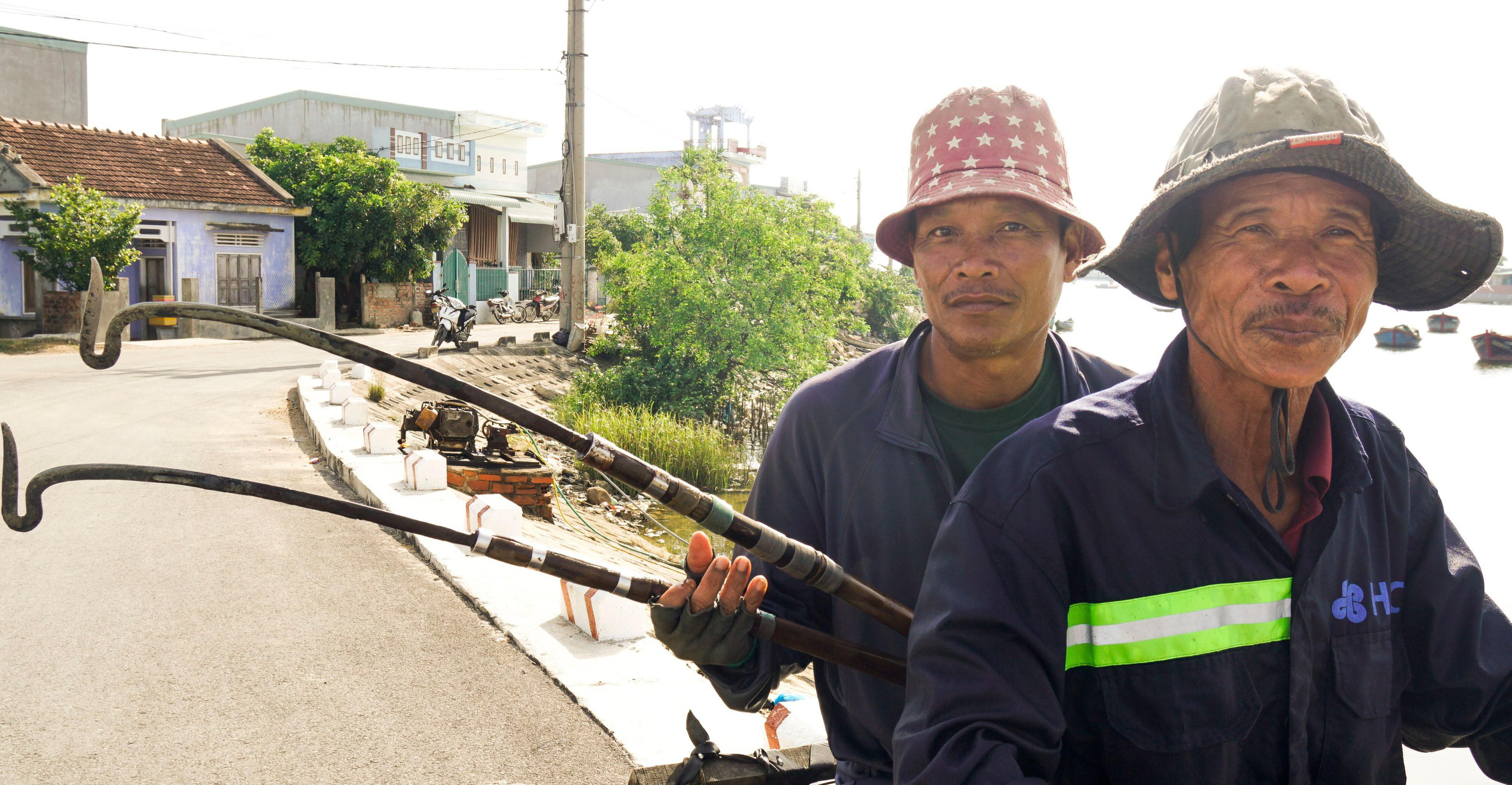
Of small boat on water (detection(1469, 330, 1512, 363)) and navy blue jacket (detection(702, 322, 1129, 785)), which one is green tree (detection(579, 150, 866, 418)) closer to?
navy blue jacket (detection(702, 322, 1129, 785))

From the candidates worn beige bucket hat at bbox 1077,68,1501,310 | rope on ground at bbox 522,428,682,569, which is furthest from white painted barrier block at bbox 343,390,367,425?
worn beige bucket hat at bbox 1077,68,1501,310

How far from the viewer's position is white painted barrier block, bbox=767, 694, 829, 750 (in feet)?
10.00

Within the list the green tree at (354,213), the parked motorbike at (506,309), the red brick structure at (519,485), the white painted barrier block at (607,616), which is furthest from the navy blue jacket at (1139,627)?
the parked motorbike at (506,309)

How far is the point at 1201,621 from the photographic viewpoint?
1.47 m

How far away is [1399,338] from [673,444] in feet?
233

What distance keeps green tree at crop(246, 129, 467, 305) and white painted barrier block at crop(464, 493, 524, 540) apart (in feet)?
73.2

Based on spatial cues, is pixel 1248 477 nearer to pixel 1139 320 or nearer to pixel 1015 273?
pixel 1015 273

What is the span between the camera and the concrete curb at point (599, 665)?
4109 mm

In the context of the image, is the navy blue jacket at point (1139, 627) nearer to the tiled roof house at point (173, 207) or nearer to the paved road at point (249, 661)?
the paved road at point (249, 661)

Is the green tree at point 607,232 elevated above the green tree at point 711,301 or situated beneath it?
elevated above

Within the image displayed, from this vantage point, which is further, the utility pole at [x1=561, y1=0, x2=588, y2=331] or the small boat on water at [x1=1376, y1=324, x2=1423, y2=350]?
the small boat on water at [x1=1376, y1=324, x2=1423, y2=350]

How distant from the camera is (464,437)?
9.70 meters

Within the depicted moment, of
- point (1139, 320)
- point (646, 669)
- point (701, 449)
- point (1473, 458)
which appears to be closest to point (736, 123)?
point (1139, 320)

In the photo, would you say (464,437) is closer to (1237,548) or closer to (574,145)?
(1237,548)
